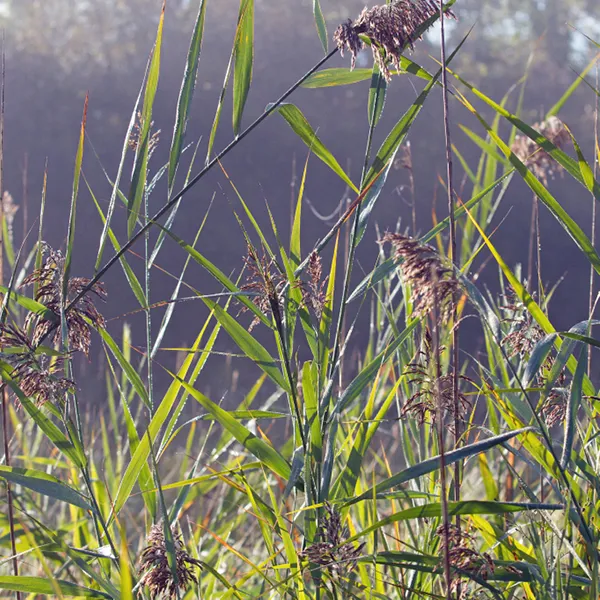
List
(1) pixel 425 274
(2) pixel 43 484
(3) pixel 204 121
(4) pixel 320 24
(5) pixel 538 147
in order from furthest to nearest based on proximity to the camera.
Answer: (3) pixel 204 121 → (5) pixel 538 147 → (4) pixel 320 24 → (2) pixel 43 484 → (1) pixel 425 274

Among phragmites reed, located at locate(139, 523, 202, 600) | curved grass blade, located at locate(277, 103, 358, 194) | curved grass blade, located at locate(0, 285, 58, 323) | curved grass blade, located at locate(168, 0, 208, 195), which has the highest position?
curved grass blade, located at locate(277, 103, 358, 194)

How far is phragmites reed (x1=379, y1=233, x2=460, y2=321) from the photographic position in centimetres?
42

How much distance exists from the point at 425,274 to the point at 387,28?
0.69ft

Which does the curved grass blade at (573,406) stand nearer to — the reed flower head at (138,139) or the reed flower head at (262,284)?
the reed flower head at (262,284)

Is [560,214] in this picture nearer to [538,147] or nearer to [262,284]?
[262,284]

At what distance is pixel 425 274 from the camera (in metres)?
0.42

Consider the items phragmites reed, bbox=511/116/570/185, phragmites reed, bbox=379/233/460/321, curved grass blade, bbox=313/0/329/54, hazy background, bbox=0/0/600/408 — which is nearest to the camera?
phragmites reed, bbox=379/233/460/321

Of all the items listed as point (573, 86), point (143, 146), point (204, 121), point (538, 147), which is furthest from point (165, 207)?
point (204, 121)

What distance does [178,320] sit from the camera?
21.1 ft

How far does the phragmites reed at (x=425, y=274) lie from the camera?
1.36 ft

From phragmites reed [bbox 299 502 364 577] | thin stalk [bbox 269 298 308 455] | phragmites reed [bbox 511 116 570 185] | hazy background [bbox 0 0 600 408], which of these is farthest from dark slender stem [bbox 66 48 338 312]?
hazy background [bbox 0 0 600 408]

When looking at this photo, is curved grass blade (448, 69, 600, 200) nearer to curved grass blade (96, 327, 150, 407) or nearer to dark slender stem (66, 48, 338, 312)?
dark slender stem (66, 48, 338, 312)

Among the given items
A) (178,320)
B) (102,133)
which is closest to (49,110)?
(102,133)

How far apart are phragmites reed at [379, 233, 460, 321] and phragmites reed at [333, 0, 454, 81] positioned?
0.16 meters
